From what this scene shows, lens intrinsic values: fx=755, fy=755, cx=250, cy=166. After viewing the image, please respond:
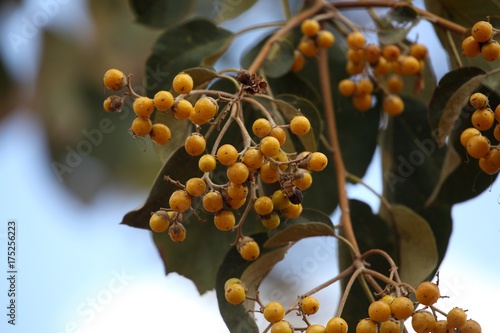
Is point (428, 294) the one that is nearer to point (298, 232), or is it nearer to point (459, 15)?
point (298, 232)

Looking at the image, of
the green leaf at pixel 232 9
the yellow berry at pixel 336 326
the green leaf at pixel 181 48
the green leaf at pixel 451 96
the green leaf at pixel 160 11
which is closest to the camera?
the yellow berry at pixel 336 326

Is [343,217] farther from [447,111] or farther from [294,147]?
[447,111]

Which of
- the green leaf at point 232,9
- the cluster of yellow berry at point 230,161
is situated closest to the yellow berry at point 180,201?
the cluster of yellow berry at point 230,161

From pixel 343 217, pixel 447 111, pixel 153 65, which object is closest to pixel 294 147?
pixel 343 217

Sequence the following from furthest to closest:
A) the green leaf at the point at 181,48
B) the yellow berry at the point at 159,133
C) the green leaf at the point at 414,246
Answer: the green leaf at the point at 181,48
the green leaf at the point at 414,246
the yellow berry at the point at 159,133

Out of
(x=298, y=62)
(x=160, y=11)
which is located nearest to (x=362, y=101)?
(x=298, y=62)

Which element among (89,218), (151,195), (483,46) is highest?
(483,46)

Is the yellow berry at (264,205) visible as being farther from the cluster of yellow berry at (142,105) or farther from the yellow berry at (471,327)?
the yellow berry at (471,327)

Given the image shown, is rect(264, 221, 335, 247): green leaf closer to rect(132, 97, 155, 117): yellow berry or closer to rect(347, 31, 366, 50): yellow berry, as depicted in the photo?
rect(132, 97, 155, 117): yellow berry
